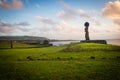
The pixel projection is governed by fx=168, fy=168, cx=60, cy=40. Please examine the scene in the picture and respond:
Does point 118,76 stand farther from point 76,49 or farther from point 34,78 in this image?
point 76,49

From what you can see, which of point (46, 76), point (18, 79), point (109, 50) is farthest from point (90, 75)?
point (109, 50)

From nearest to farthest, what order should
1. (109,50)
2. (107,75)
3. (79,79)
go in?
1. (79,79)
2. (107,75)
3. (109,50)

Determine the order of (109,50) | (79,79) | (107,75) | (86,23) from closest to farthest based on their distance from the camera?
(79,79) < (107,75) < (109,50) < (86,23)

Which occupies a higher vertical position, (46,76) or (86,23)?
(86,23)

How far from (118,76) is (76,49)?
54.5ft

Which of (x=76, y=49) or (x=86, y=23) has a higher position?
(x=86, y=23)

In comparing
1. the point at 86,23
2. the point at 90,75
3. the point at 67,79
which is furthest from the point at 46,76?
the point at 86,23

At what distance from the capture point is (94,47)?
2780 centimetres

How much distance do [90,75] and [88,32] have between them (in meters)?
29.3

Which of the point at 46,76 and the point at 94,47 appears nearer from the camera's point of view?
the point at 46,76

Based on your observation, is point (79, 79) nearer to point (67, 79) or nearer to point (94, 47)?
point (67, 79)

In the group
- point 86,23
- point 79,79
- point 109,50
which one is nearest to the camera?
point 79,79

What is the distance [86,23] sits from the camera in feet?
131

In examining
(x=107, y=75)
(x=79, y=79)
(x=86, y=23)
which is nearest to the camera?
(x=79, y=79)
